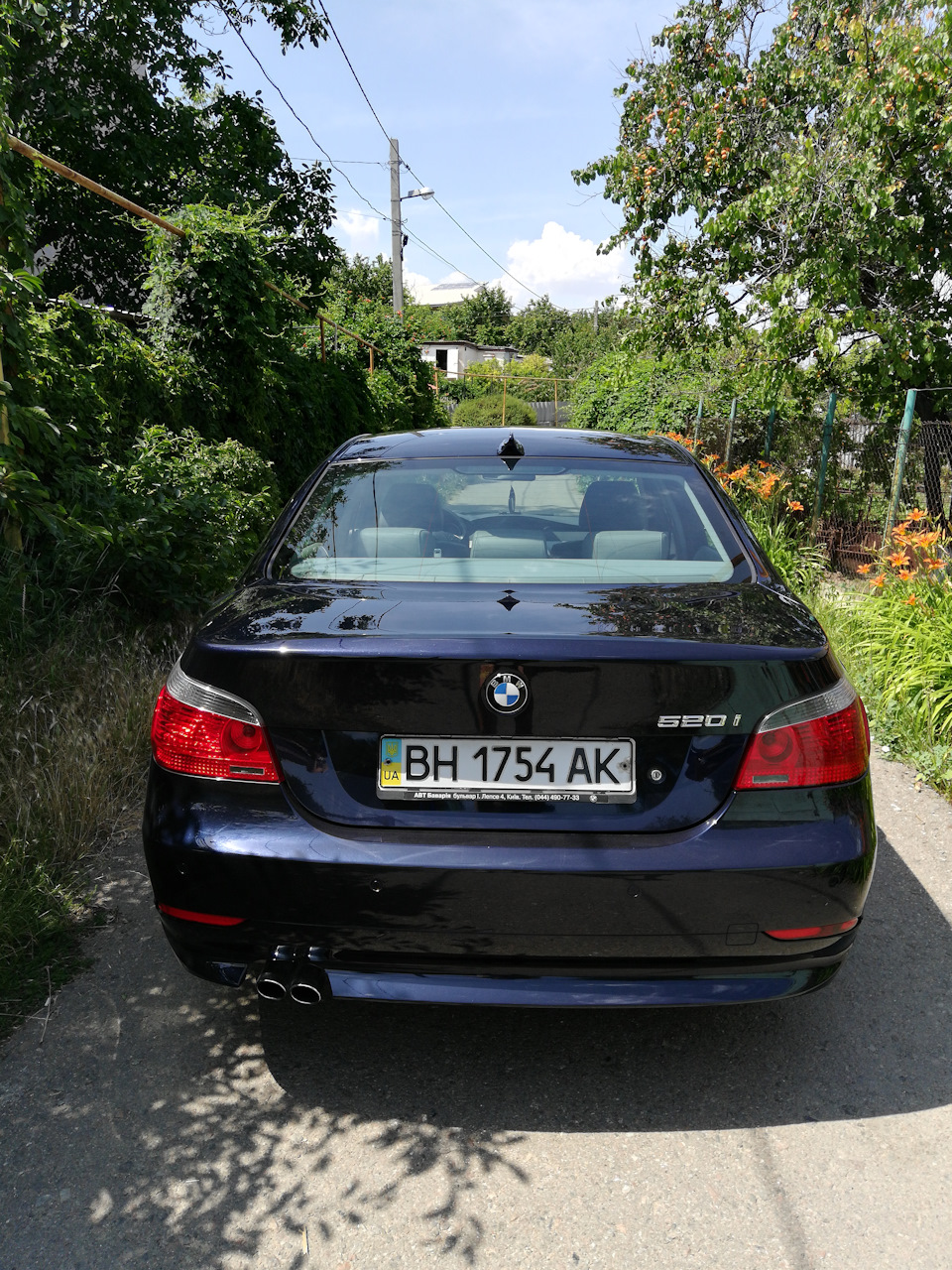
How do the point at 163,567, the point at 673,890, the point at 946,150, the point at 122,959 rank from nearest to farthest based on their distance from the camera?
the point at 673,890 < the point at 122,959 < the point at 163,567 < the point at 946,150

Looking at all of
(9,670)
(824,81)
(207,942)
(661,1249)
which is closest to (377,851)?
(207,942)

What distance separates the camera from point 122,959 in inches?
122

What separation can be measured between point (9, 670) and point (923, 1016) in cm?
367

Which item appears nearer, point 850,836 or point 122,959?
point 850,836

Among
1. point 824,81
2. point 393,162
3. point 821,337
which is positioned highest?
point 393,162

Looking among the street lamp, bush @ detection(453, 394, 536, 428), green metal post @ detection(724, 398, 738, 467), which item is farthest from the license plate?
bush @ detection(453, 394, 536, 428)

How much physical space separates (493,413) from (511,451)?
39.0 metres

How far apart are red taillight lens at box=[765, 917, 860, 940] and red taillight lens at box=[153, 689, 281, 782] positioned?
117 cm

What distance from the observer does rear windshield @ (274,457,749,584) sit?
284 centimetres

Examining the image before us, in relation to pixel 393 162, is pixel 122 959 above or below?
below

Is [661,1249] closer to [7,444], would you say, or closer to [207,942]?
[207,942]

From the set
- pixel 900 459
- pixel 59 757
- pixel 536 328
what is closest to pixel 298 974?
pixel 59 757

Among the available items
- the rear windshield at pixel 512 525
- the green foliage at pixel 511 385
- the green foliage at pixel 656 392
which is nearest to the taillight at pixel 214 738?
the rear windshield at pixel 512 525

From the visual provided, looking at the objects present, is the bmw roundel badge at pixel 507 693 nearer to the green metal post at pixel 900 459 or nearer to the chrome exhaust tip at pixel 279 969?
the chrome exhaust tip at pixel 279 969
